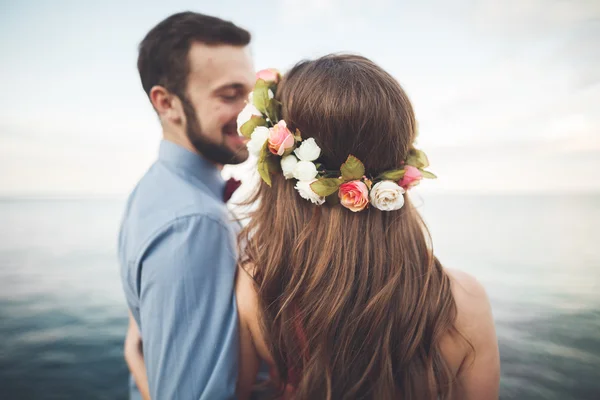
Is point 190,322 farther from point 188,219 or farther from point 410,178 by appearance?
point 410,178

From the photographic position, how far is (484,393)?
1245 millimetres

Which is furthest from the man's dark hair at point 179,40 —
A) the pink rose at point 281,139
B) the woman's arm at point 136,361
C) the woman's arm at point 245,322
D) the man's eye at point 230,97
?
the woman's arm at point 136,361

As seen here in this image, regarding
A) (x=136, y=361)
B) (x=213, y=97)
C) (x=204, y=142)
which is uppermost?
(x=213, y=97)

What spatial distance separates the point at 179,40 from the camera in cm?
182

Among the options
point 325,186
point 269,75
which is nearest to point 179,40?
point 269,75

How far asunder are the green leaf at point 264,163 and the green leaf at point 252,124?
0.38 ft

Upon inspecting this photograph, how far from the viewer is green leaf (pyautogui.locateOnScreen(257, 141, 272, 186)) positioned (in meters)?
1.24

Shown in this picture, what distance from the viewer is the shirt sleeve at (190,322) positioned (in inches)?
46.5

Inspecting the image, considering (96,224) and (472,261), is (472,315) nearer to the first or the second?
(472,261)

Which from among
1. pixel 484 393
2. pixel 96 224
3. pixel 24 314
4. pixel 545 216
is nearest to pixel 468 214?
pixel 545 216

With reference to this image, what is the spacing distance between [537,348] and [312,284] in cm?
282

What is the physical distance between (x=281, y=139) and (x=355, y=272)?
0.52m

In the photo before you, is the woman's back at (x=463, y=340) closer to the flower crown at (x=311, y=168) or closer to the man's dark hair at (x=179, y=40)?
the flower crown at (x=311, y=168)

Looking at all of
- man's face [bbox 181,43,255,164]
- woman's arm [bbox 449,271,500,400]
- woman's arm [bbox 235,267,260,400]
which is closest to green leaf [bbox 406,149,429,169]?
woman's arm [bbox 449,271,500,400]
